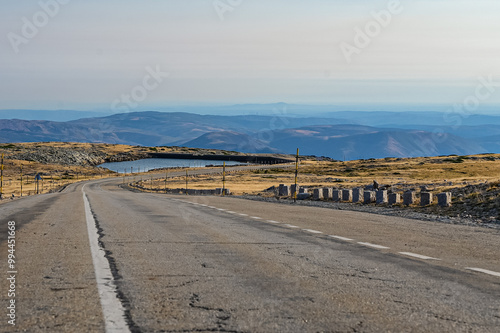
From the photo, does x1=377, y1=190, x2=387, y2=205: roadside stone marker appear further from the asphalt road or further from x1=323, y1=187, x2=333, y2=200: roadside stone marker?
the asphalt road

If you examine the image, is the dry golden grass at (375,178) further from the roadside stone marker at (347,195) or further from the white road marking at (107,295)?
the white road marking at (107,295)

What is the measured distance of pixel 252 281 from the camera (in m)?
7.70

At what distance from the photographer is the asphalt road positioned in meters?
5.71

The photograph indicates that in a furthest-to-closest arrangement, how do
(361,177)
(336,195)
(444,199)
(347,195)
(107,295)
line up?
(361,177)
(336,195)
(347,195)
(444,199)
(107,295)

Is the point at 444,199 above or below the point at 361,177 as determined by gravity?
below

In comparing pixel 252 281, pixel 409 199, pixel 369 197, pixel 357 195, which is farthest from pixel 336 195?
pixel 252 281

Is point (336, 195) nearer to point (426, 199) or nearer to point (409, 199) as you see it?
point (409, 199)

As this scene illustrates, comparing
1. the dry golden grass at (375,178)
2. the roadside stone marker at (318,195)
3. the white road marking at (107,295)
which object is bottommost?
the white road marking at (107,295)

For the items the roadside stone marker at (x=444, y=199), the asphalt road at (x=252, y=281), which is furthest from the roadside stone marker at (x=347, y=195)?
the asphalt road at (x=252, y=281)

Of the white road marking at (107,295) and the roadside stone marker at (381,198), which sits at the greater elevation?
the roadside stone marker at (381,198)

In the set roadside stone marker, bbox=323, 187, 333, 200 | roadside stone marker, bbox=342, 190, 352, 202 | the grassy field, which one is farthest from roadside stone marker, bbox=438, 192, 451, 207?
roadside stone marker, bbox=323, 187, 333, 200

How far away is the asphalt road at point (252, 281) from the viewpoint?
571 cm

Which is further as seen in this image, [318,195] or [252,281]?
[318,195]

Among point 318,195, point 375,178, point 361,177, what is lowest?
point 318,195
